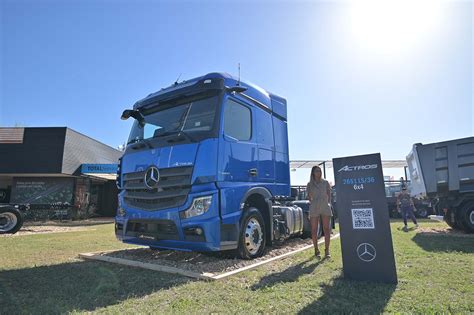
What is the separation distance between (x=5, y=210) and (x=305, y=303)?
41.4 ft

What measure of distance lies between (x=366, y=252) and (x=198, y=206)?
2434 millimetres

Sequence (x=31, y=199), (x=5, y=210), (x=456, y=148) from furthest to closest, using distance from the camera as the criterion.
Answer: (x=31, y=199) → (x=5, y=210) → (x=456, y=148)

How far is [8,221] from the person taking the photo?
39.5ft

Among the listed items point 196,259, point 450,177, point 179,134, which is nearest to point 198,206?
point 179,134

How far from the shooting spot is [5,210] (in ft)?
38.9

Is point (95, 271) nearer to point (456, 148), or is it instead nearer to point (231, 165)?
point (231, 165)

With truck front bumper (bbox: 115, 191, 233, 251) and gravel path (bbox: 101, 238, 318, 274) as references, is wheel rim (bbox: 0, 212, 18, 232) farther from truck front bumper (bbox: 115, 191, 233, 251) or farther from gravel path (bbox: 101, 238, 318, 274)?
truck front bumper (bbox: 115, 191, 233, 251)

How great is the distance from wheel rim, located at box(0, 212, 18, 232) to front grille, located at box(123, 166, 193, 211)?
938cm

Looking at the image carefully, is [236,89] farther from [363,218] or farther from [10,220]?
[10,220]

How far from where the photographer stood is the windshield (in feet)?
17.1

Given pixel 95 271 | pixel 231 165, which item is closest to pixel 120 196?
pixel 95 271

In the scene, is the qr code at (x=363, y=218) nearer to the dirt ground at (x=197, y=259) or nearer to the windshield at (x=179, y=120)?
the dirt ground at (x=197, y=259)

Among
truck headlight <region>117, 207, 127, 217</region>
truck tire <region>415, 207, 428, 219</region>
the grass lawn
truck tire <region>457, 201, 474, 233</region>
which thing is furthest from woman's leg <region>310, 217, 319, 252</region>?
truck tire <region>415, 207, 428, 219</region>

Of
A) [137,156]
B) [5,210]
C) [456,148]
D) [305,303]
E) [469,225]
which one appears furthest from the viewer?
[5,210]
